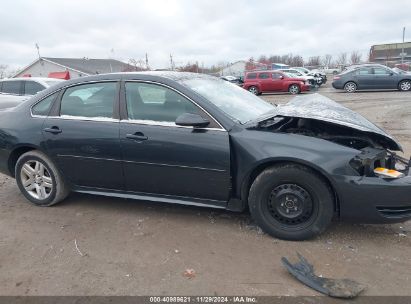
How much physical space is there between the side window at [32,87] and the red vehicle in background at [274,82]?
14.8 metres

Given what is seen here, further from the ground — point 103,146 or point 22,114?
point 22,114

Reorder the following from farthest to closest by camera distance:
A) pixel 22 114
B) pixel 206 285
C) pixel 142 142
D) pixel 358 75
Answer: pixel 358 75 < pixel 22 114 < pixel 142 142 < pixel 206 285

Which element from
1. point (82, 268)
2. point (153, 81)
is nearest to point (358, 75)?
point (153, 81)

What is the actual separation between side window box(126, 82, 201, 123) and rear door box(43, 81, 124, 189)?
0.19 m

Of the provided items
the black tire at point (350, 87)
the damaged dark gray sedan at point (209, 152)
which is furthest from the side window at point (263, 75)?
the damaged dark gray sedan at point (209, 152)

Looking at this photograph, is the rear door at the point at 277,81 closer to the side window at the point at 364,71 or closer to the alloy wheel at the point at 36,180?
the side window at the point at 364,71

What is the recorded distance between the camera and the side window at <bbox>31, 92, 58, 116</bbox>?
4.47 metres

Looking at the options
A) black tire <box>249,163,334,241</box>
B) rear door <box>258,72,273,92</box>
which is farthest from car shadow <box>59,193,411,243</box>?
rear door <box>258,72,273,92</box>

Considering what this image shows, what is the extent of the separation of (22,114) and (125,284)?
8.92 feet

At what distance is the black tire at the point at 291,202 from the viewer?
3395 millimetres

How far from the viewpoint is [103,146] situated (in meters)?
4.06

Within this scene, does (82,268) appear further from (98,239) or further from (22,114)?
(22,114)

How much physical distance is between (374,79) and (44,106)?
1971 centimetres

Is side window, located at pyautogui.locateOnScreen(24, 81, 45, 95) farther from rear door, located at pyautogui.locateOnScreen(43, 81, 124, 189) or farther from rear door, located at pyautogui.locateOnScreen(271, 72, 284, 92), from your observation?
rear door, located at pyautogui.locateOnScreen(271, 72, 284, 92)
